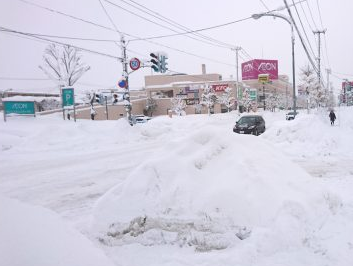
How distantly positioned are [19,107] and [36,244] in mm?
24573

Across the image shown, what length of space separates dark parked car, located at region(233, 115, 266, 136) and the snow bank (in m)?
20.0

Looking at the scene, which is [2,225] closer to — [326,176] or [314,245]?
[314,245]

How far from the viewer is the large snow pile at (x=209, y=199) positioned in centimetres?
504

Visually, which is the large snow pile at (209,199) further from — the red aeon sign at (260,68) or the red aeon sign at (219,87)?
the red aeon sign at (260,68)

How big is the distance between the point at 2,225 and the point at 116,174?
772cm

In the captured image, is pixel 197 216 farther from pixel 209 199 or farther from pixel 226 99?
pixel 226 99

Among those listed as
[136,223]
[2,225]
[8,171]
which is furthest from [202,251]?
[8,171]

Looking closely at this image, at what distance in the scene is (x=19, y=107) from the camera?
2538 centimetres

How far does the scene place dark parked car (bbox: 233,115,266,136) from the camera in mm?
23484

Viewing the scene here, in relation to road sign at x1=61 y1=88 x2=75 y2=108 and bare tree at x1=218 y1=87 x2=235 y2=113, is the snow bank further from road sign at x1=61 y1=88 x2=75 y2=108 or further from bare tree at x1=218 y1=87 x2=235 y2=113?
bare tree at x1=218 y1=87 x2=235 y2=113

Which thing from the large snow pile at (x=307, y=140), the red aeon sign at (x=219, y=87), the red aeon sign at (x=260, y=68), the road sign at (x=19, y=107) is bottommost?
the large snow pile at (x=307, y=140)

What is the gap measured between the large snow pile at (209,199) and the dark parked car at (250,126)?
16.8 meters

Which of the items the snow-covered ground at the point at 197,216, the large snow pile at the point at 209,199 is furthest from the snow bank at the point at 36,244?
the large snow pile at the point at 209,199

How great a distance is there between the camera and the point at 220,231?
5035 millimetres
